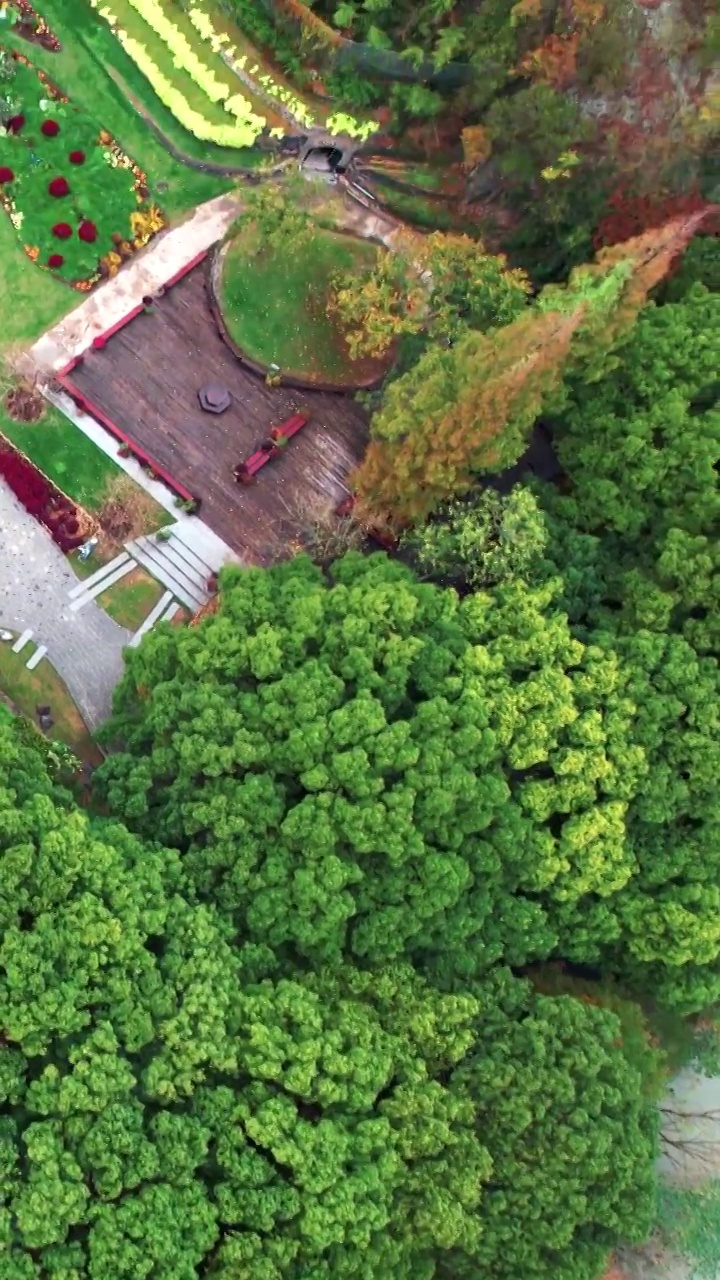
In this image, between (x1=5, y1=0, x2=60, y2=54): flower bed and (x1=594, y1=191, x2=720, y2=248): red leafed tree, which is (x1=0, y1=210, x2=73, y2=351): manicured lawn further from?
(x1=594, y1=191, x2=720, y2=248): red leafed tree

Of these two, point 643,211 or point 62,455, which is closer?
→ point 643,211

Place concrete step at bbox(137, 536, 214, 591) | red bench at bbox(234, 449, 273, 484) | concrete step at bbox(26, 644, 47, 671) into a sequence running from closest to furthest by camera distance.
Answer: concrete step at bbox(26, 644, 47, 671) < concrete step at bbox(137, 536, 214, 591) < red bench at bbox(234, 449, 273, 484)

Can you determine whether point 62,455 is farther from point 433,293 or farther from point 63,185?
point 433,293

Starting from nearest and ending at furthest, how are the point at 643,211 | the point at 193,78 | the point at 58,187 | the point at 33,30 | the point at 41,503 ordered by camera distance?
the point at 643,211 < the point at 41,503 < the point at 58,187 < the point at 33,30 < the point at 193,78

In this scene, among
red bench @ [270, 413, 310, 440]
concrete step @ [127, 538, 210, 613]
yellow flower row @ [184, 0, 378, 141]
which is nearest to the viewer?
concrete step @ [127, 538, 210, 613]

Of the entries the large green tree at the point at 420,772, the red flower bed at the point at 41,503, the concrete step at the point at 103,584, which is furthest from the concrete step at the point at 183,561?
the large green tree at the point at 420,772

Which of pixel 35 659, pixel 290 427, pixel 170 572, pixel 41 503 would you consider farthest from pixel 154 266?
pixel 35 659

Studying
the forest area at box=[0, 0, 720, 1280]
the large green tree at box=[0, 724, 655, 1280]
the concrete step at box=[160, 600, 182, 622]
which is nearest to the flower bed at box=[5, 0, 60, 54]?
the forest area at box=[0, 0, 720, 1280]
